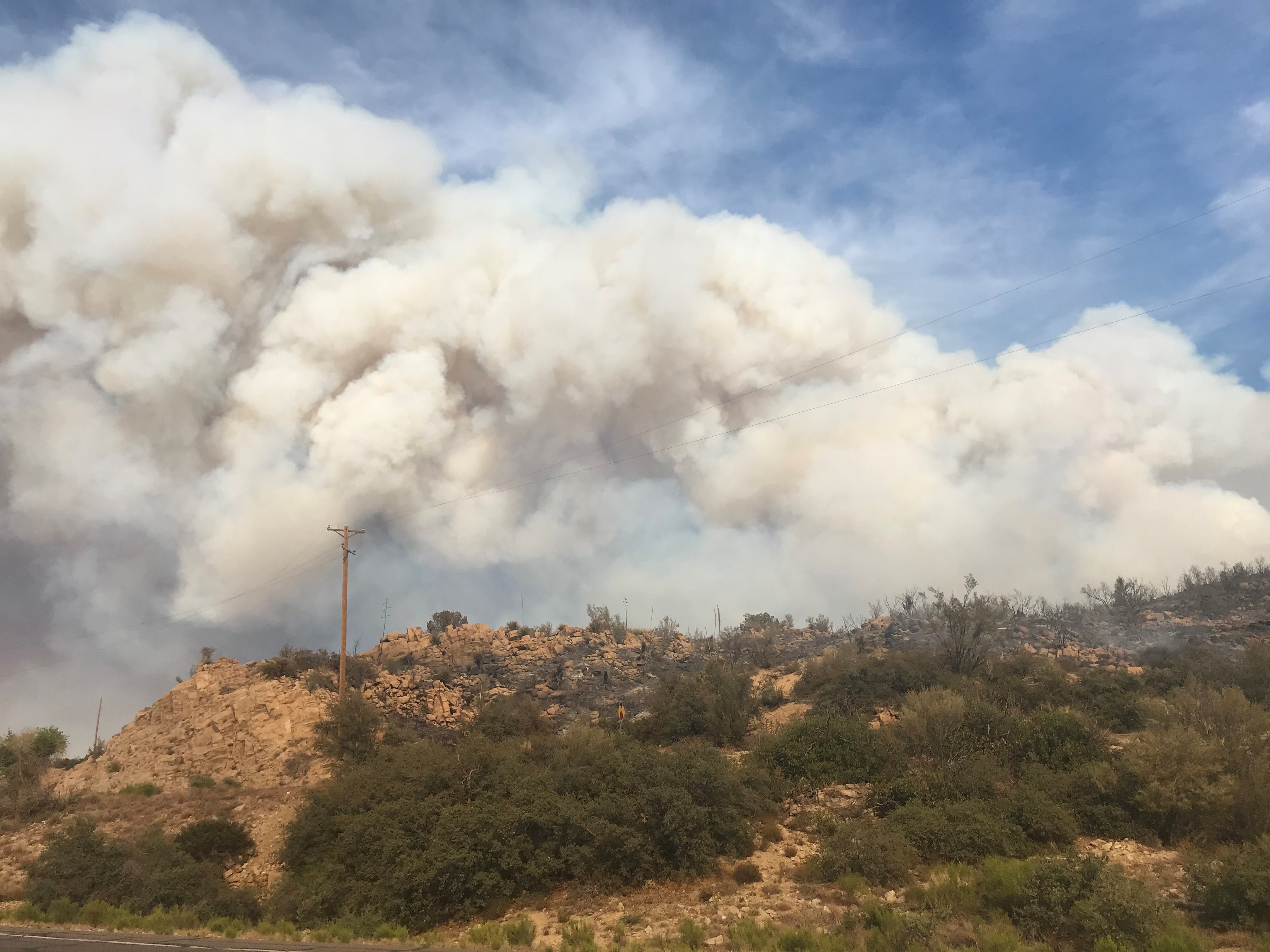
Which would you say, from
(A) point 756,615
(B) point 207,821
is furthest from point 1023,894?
(A) point 756,615

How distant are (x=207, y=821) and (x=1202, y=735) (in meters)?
32.9

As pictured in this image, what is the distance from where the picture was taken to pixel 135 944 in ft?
57.4

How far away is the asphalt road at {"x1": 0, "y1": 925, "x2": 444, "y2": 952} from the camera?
53.5 ft

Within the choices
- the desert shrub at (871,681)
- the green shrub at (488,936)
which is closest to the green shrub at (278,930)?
the green shrub at (488,936)

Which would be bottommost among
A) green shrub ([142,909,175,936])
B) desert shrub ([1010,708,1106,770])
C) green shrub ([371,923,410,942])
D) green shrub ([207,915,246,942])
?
green shrub ([371,923,410,942])

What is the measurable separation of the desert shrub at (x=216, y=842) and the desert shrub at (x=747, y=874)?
56.8 feet

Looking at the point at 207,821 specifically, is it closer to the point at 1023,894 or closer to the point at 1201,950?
the point at 1023,894

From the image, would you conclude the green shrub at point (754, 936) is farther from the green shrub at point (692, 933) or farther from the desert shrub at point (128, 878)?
the desert shrub at point (128, 878)

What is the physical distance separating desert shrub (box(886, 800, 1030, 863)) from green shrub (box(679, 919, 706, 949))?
21.5ft

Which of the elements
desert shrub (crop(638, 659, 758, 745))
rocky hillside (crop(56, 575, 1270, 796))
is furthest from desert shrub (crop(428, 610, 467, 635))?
desert shrub (crop(638, 659, 758, 745))

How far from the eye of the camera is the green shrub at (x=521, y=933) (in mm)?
17453

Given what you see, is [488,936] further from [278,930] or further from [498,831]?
[278,930]

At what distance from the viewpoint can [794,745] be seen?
1104 inches

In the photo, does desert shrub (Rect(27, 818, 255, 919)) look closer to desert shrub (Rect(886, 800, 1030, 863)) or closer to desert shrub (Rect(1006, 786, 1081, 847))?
desert shrub (Rect(886, 800, 1030, 863))
